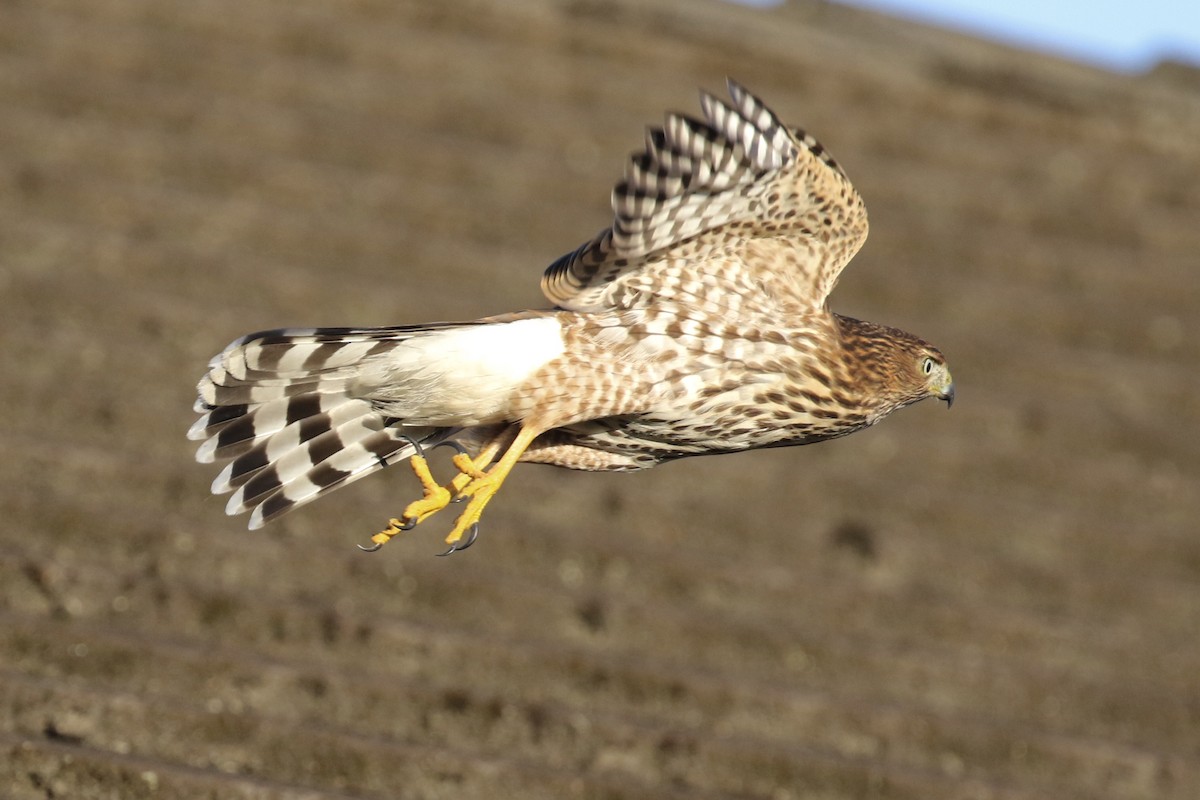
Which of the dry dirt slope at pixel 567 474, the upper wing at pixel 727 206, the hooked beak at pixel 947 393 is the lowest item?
the dry dirt slope at pixel 567 474

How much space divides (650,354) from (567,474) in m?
1.72

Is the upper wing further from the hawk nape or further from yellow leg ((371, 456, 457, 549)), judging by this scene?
yellow leg ((371, 456, 457, 549))

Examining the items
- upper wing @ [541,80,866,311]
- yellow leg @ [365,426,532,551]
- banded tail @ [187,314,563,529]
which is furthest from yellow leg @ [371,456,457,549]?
upper wing @ [541,80,866,311]

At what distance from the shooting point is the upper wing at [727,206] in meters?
3.09

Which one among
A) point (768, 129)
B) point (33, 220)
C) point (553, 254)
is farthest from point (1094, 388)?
point (33, 220)

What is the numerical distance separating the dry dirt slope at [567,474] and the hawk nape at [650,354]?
2.23 feet

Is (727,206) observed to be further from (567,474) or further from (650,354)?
(567,474)

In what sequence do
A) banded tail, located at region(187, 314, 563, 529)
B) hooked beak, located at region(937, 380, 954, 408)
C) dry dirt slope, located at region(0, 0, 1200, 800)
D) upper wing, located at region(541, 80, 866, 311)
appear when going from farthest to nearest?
dry dirt slope, located at region(0, 0, 1200, 800) < hooked beak, located at region(937, 380, 954, 408) < banded tail, located at region(187, 314, 563, 529) < upper wing, located at region(541, 80, 866, 311)

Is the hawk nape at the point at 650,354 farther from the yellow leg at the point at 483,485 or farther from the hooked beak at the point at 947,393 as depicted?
the hooked beak at the point at 947,393

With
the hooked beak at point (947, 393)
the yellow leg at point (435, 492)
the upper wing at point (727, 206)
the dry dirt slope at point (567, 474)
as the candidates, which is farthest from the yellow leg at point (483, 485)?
the hooked beak at point (947, 393)

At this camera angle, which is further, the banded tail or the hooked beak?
the hooked beak

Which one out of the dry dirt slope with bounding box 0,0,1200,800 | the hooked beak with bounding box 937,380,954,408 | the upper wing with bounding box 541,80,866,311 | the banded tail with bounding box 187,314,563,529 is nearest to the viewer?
the upper wing with bounding box 541,80,866,311

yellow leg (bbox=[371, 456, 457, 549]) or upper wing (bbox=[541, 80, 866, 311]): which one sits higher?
upper wing (bbox=[541, 80, 866, 311])

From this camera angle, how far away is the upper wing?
309cm
